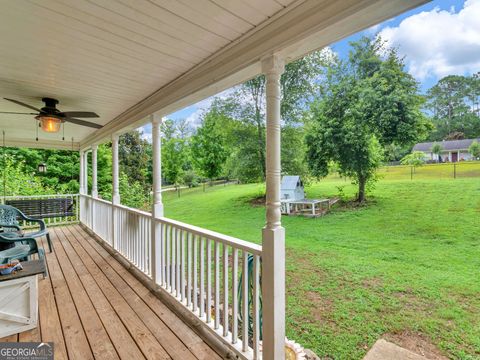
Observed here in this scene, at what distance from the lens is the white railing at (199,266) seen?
183 cm

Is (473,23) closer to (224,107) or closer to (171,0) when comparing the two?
(171,0)

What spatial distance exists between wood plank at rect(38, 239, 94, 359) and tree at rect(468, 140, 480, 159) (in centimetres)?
534

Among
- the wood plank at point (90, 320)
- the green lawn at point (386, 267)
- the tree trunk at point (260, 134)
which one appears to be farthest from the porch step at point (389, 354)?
the tree trunk at point (260, 134)

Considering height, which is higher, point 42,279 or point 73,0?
point 73,0

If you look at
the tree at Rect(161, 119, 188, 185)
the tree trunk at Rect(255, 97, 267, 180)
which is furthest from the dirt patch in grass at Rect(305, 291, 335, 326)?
the tree at Rect(161, 119, 188, 185)

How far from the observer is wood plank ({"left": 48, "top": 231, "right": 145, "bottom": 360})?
194cm

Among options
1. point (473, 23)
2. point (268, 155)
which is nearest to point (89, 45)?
point (268, 155)

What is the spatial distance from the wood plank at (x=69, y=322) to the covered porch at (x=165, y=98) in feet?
0.04

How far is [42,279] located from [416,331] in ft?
15.1

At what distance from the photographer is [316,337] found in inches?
103

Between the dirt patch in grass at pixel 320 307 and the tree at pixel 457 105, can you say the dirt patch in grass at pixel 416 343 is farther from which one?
the tree at pixel 457 105

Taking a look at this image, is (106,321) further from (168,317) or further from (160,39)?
(160,39)

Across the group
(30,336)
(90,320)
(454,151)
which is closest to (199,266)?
(90,320)

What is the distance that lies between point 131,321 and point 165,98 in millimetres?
2288
